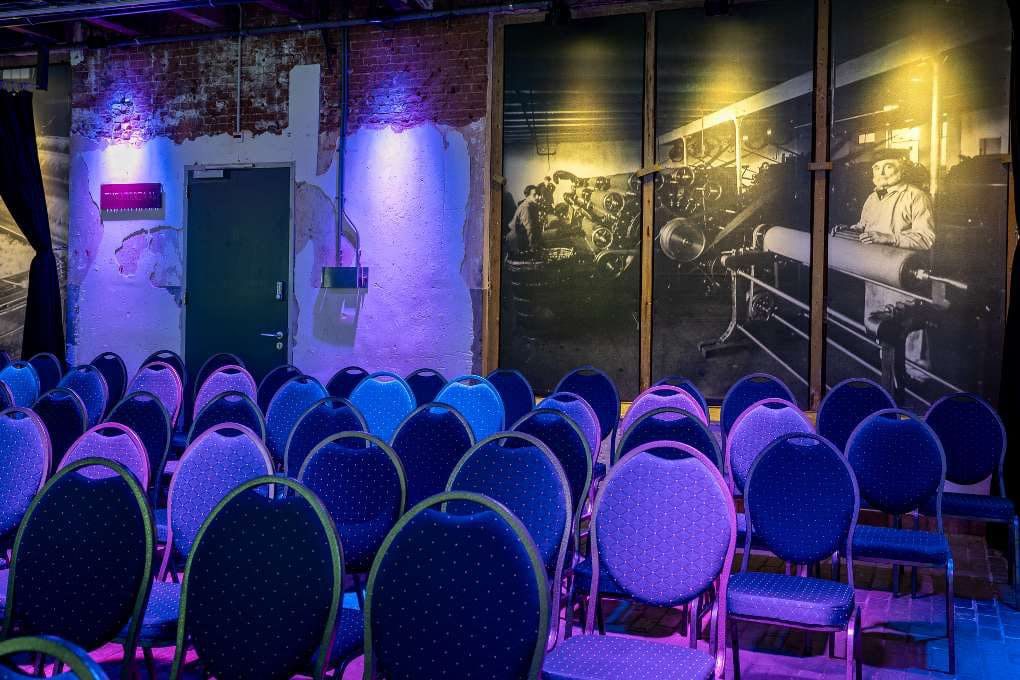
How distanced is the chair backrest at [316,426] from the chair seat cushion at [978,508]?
2.88 metres

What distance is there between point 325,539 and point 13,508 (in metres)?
1.95

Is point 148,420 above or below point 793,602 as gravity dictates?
above

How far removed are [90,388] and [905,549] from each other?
468 centimetres

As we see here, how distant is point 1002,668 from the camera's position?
3.68 metres

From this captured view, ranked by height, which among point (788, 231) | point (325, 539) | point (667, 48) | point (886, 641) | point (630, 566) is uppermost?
point (667, 48)

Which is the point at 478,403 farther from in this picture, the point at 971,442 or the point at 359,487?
the point at 971,442

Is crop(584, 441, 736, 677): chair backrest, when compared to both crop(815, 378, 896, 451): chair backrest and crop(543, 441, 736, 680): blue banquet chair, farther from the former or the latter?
crop(815, 378, 896, 451): chair backrest

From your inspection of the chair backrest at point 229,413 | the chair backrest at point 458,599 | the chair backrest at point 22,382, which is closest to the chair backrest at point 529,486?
the chair backrest at point 458,599

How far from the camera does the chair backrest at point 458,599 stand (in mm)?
2109

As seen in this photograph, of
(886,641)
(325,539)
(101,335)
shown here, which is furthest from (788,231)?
(101,335)

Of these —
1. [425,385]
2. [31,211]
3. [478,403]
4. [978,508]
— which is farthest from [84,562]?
[31,211]

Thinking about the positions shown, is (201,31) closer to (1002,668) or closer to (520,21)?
(520,21)

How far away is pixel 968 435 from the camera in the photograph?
202 inches

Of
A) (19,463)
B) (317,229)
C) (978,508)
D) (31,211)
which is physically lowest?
(978,508)
